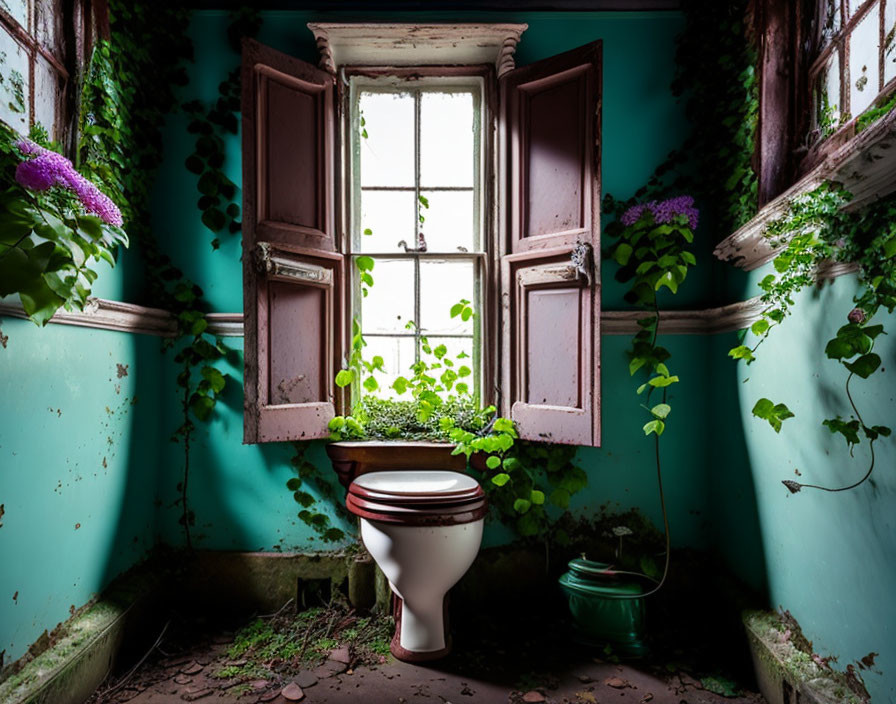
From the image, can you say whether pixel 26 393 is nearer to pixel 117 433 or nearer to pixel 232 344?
pixel 117 433

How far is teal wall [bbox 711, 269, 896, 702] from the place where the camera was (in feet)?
3.89

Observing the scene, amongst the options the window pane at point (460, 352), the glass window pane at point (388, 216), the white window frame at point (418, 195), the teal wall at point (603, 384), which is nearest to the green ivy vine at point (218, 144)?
the teal wall at point (603, 384)

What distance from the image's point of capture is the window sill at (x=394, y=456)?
2.12 meters

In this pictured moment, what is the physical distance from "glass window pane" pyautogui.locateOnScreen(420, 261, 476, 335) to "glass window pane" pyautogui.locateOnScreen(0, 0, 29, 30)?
5.03 feet

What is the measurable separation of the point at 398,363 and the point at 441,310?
1.01ft

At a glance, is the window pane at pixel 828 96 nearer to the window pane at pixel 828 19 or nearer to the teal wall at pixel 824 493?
the window pane at pixel 828 19

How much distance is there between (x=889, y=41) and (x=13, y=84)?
237cm

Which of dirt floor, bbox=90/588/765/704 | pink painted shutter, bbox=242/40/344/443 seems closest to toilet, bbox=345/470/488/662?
dirt floor, bbox=90/588/765/704

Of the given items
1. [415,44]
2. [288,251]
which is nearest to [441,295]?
[288,251]

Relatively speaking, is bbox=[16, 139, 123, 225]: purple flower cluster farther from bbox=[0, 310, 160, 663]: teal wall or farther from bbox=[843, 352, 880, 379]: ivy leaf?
bbox=[843, 352, 880, 379]: ivy leaf

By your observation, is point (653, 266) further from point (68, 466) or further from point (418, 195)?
point (68, 466)

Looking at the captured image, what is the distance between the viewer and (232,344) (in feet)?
7.22

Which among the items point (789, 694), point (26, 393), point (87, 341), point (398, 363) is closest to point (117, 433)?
point (87, 341)

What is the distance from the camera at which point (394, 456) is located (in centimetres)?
212
